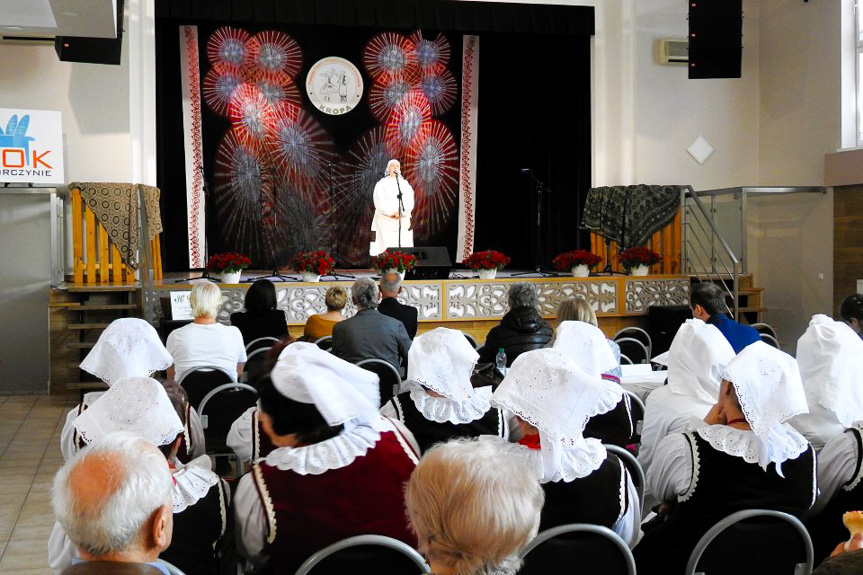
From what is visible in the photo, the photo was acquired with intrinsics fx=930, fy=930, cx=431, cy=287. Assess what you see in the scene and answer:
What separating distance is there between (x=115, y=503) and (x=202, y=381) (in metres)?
2.80

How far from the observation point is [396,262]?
28.7 feet

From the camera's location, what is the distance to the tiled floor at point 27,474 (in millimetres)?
3998

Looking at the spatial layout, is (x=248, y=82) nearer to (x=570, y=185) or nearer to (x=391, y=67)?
(x=391, y=67)

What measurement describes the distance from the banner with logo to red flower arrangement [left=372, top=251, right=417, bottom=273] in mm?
2953

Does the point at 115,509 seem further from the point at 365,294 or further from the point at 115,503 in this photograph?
the point at 365,294

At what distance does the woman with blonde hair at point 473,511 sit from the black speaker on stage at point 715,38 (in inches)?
346

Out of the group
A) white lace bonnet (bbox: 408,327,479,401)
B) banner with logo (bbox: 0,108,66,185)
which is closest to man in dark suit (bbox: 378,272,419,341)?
white lace bonnet (bbox: 408,327,479,401)

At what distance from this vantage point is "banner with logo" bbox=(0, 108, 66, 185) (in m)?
8.06

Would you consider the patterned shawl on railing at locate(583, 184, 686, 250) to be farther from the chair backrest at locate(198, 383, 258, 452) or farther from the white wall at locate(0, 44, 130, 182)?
the chair backrest at locate(198, 383, 258, 452)

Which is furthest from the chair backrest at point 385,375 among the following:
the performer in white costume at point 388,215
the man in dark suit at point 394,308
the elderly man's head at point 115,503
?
the performer in white costume at point 388,215

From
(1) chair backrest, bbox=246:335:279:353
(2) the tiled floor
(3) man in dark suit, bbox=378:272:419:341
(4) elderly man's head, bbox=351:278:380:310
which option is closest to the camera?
(2) the tiled floor

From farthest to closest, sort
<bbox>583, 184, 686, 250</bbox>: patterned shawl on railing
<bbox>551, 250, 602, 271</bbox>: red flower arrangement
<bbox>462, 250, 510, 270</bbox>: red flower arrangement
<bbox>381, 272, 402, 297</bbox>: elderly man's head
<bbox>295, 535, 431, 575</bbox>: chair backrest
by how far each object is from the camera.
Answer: <bbox>583, 184, 686, 250</bbox>: patterned shawl on railing, <bbox>551, 250, 602, 271</bbox>: red flower arrangement, <bbox>462, 250, 510, 270</bbox>: red flower arrangement, <bbox>381, 272, 402, 297</bbox>: elderly man's head, <bbox>295, 535, 431, 575</bbox>: chair backrest

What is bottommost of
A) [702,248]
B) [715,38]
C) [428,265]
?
[428,265]

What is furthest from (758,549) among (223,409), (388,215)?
(388,215)
